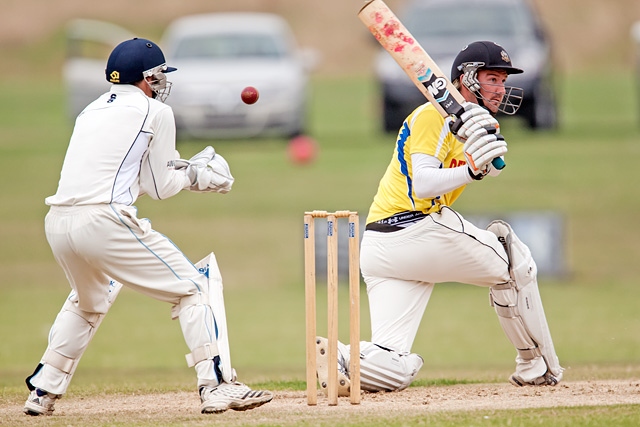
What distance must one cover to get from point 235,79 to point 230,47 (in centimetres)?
111

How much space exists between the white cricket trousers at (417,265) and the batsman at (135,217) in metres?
0.91

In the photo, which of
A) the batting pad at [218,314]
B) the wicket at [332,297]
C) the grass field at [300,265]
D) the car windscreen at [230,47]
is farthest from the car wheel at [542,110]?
the batting pad at [218,314]

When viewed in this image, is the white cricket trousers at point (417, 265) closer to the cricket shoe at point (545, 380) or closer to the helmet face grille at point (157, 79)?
the cricket shoe at point (545, 380)

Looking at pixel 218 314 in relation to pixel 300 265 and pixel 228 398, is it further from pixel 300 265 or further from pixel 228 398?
pixel 300 265

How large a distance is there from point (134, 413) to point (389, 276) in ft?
4.76

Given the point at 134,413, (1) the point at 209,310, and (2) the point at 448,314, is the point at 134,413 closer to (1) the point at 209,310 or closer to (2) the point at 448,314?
(1) the point at 209,310

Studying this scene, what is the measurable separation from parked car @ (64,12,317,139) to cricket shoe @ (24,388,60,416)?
10485 mm

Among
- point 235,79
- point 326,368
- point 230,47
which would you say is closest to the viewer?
point 326,368

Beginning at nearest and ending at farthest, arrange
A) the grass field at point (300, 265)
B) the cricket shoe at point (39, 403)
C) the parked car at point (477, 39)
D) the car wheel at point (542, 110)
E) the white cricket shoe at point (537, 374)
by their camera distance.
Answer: the cricket shoe at point (39, 403) → the white cricket shoe at point (537, 374) → the grass field at point (300, 265) → the parked car at point (477, 39) → the car wheel at point (542, 110)

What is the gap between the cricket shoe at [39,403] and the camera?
18.3 feet

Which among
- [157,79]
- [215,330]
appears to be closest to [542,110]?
[157,79]

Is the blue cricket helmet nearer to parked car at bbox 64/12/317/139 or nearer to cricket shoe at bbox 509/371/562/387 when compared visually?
cricket shoe at bbox 509/371/562/387

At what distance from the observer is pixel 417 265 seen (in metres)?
5.94

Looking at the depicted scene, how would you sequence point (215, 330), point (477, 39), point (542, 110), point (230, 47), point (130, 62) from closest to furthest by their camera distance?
point (215, 330)
point (130, 62)
point (477, 39)
point (542, 110)
point (230, 47)
